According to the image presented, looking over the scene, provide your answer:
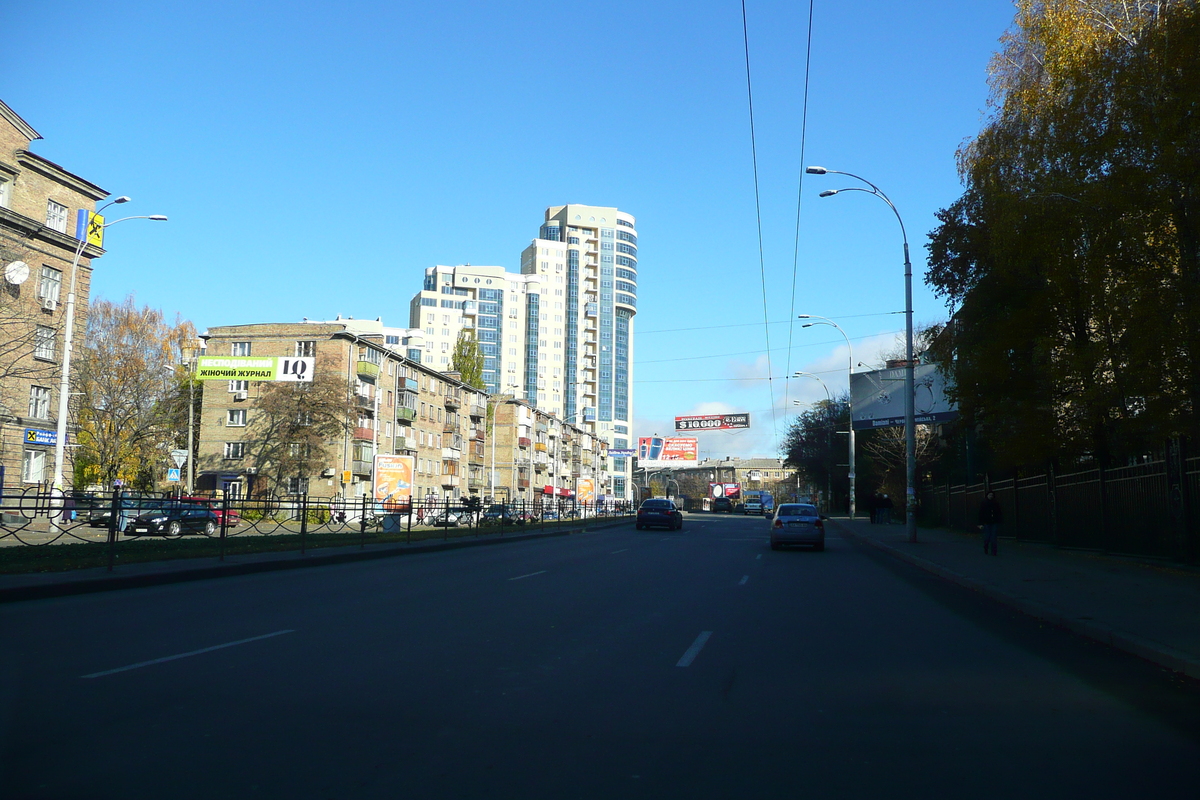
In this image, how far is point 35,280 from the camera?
41.2m

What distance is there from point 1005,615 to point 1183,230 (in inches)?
344

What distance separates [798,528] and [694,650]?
1899 cm

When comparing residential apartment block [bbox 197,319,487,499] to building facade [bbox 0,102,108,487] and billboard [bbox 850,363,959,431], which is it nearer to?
building facade [bbox 0,102,108,487]

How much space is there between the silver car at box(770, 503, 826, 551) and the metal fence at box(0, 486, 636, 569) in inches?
399

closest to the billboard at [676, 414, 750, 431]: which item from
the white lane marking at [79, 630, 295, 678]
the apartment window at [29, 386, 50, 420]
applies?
the apartment window at [29, 386, 50, 420]

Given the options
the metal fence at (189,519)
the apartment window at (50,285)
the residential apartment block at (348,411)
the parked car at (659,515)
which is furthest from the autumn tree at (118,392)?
the parked car at (659,515)

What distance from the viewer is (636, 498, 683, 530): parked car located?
45.2m

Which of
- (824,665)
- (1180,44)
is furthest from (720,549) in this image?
(824,665)

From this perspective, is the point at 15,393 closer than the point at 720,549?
No

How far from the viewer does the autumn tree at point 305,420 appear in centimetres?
5559

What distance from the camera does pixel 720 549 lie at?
89.5 ft

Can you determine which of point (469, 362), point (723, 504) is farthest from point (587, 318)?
point (469, 362)

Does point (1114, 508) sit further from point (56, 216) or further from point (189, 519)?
point (56, 216)

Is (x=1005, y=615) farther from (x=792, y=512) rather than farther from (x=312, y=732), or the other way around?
(x=792, y=512)
